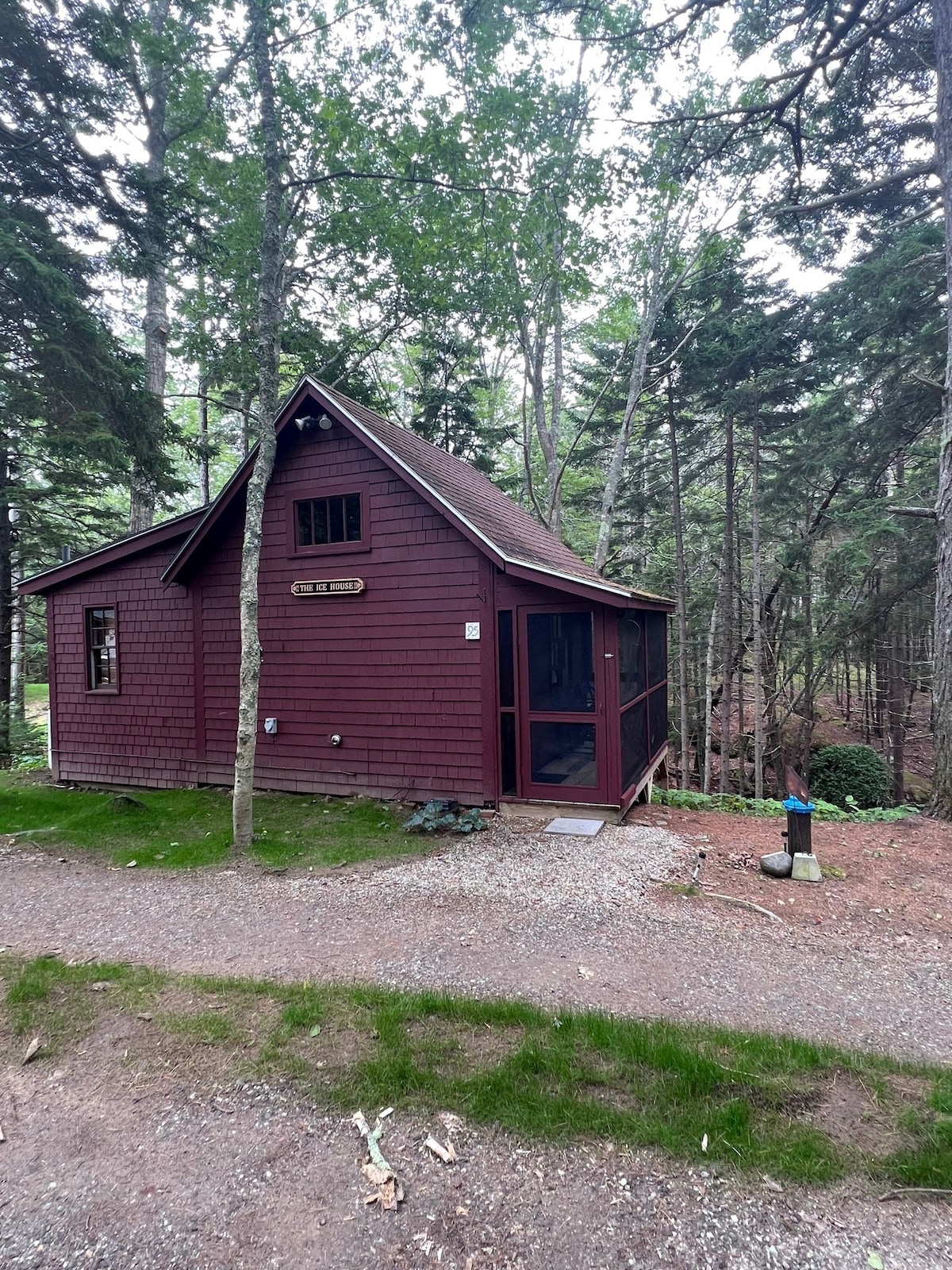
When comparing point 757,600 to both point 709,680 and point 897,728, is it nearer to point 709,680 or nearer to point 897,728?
point 709,680

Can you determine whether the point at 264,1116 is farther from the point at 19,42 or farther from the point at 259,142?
the point at 259,142

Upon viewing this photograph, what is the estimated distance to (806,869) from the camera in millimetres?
5195

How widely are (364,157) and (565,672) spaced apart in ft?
24.5

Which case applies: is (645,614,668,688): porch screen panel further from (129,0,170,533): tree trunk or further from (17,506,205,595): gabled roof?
(129,0,170,533): tree trunk

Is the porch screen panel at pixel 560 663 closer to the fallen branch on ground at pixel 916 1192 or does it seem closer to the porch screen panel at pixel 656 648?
the porch screen panel at pixel 656 648

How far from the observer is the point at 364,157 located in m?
8.12

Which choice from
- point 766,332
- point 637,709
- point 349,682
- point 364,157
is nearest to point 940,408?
point 766,332

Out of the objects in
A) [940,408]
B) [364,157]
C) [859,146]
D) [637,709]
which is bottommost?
[637,709]

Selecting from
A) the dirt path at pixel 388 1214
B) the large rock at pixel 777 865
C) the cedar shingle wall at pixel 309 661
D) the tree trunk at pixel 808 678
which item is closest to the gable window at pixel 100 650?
the cedar shingle wall at pixel 309 661

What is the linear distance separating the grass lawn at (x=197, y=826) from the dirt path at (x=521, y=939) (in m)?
0.43

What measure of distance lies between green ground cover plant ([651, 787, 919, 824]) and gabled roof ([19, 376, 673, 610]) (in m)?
2.94

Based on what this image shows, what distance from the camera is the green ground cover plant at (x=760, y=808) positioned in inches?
301

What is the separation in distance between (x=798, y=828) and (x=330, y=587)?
6.10 m

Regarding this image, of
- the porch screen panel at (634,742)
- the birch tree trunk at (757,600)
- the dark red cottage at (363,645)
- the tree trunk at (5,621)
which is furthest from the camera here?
the birch tree trunk at (757,600)
